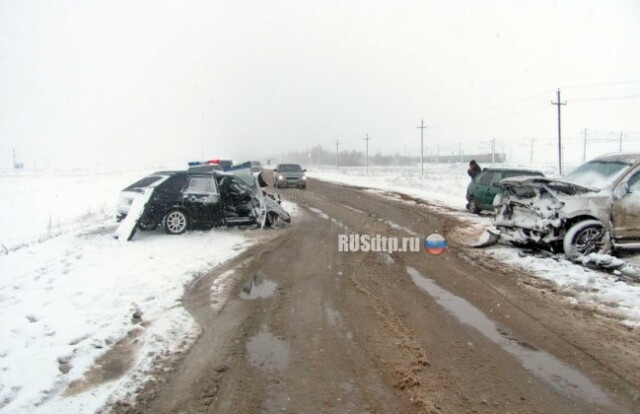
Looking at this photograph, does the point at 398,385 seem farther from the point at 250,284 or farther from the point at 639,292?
the point at 639,292

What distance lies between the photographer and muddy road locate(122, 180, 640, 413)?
144 inches

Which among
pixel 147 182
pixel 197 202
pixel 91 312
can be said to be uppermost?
pixel 147 182

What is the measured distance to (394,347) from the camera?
4680 millimetres

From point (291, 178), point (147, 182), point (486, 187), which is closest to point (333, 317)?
point (147, 182)

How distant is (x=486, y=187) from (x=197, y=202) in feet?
31.3

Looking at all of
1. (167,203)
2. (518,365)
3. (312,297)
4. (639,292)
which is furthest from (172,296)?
(639,292)

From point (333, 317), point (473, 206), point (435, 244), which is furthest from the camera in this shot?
point (473, 206)

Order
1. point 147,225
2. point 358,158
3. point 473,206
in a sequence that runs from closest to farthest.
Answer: point 147,225
point 473,206
point 358,158

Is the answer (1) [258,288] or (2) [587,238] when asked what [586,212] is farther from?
(1) [258,288]

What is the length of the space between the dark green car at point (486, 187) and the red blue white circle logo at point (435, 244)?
14.8 ft

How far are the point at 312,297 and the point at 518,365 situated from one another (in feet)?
9.71

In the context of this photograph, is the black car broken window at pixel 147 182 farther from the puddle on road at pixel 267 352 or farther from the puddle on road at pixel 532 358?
the puddle on road at pixel 532 358

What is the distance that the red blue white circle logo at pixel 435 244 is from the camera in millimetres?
9692

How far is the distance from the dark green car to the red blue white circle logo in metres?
4.50
